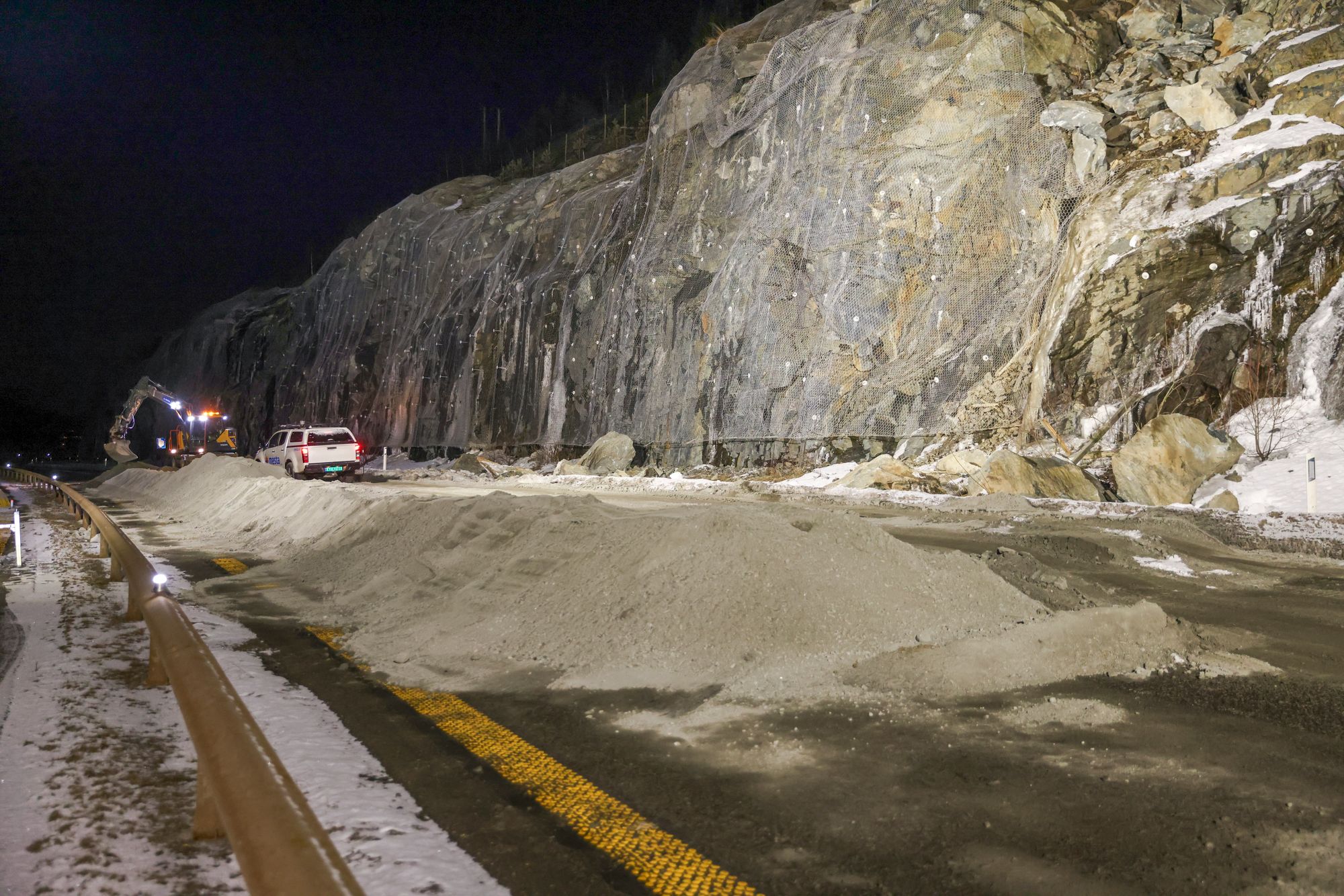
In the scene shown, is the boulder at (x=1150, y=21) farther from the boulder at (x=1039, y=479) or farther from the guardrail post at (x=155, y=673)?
the guardrail post at (x=155, y=673)

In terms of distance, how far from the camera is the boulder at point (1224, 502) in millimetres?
11906

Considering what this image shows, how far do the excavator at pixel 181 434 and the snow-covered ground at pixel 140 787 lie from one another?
28.5 m

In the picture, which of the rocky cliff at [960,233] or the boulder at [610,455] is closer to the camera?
the rocky cliff at [960,233]

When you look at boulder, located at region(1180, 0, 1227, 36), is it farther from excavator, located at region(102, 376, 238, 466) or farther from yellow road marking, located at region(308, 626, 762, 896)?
excavator, located at region(102, 376, 238, 466)

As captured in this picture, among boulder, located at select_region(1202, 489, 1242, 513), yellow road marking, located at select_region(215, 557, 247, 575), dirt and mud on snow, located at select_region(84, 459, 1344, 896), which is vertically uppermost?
boulder, located at select_region(1202, 489, 1242, 513)

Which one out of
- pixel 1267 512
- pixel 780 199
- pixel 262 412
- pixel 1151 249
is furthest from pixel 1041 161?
pixel 262 412

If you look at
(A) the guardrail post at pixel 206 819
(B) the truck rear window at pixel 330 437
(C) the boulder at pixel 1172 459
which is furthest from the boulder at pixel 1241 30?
(B) the truck rear window at pixel 330 437

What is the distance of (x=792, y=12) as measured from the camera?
27.4 meters

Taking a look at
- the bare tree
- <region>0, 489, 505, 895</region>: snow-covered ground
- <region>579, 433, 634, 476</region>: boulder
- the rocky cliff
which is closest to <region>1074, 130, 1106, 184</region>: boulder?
the rocky cliff

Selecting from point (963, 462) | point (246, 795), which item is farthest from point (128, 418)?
point (246, 795)

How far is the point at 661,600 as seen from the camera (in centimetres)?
564

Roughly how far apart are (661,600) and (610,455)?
20.6 m

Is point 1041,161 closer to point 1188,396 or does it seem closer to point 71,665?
point 1188,396

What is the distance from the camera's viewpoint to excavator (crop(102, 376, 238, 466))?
33312 mm
